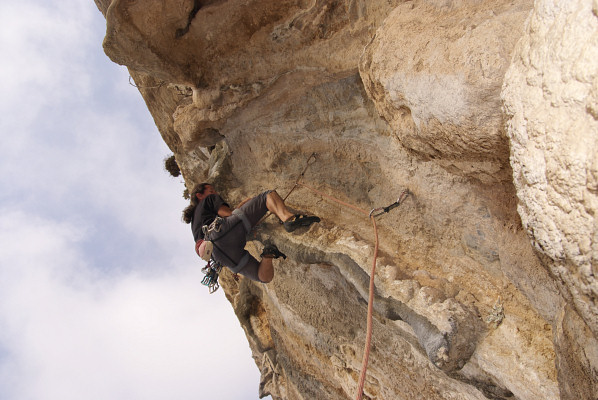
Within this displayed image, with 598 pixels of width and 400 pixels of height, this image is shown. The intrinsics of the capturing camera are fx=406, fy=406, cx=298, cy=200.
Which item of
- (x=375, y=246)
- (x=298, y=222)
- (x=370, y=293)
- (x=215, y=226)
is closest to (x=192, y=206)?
(x=215, y=226)

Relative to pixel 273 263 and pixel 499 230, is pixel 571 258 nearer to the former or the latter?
pixel 499 230

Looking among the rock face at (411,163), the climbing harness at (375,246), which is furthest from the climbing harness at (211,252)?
the climbing harness at (375,246)

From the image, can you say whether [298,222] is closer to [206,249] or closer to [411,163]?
[206,249]

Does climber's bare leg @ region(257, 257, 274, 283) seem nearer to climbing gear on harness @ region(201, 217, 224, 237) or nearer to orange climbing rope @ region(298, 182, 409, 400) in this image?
climbing gear on harness @ region(201, 217, 224, 237)

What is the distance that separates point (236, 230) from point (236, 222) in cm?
8

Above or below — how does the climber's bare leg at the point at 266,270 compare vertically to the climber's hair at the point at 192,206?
below

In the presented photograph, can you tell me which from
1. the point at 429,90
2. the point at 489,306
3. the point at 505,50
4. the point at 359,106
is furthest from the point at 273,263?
the point at 505,50

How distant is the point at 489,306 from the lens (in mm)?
2412

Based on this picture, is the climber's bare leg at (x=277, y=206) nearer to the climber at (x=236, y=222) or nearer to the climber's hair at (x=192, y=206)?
the climber at (x=236, y=222)

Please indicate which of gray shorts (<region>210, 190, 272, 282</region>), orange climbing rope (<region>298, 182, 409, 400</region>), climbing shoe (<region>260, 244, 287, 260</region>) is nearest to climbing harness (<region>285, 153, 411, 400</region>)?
orange climbing rope (<region>298, 182, 409, 400</region>)

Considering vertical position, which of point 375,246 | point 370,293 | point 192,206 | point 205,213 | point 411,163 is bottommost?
point 370,293

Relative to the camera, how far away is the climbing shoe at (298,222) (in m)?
3.54

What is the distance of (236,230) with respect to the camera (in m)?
3.82

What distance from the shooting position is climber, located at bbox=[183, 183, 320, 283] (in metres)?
3.71
